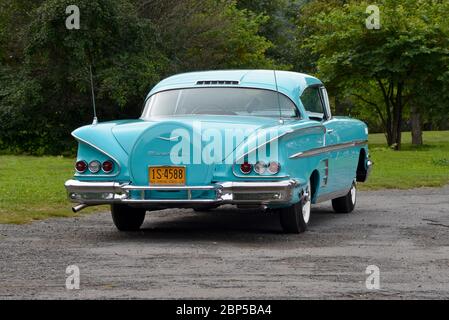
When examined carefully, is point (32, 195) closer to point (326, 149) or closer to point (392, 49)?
point (326, 149)

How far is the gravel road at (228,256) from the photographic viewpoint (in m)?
7.93

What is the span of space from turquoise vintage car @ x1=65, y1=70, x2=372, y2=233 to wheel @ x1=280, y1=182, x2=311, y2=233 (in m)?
0.01

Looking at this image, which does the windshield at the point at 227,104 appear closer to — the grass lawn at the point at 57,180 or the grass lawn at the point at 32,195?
the grass lawn at the point at 32,195

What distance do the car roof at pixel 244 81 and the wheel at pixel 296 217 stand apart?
1.25 meters

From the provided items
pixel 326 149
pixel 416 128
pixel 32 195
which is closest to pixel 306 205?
pixel 326 149

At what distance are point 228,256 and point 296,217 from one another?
1823 mm

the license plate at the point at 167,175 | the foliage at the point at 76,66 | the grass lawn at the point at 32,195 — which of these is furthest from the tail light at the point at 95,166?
the foliage at the point at 76,66

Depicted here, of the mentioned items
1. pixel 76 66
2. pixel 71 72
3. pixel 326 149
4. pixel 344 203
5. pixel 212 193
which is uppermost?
pixel 76 66

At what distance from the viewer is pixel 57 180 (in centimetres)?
2044

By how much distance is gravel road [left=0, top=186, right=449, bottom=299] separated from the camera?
7934 mm

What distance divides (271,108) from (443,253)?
115 inches

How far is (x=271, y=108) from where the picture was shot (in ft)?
40.3
